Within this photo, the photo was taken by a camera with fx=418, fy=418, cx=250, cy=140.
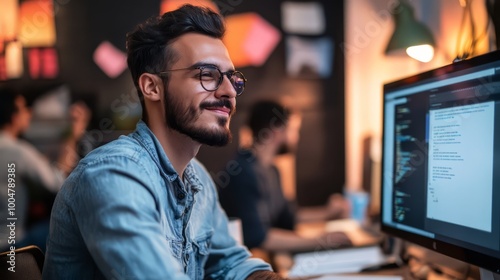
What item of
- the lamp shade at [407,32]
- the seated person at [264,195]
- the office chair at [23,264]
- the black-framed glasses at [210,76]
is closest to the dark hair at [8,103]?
the seated person at [264,195]

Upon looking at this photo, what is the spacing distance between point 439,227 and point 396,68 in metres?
2.20

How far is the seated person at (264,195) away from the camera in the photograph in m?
1.92

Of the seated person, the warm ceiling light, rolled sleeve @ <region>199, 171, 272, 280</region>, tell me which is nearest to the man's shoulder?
rolled sleeve @ <region>199, 171, 272, 280</region>

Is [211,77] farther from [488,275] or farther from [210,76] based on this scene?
[488,275]

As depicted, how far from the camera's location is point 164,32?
0.97 meters

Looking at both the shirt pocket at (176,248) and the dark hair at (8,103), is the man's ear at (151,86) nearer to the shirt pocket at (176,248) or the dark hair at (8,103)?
the shirt pocket at (176,248)

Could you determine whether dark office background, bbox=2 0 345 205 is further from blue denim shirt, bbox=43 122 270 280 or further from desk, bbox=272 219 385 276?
blue denim shirt, bbox=43 122 270 280

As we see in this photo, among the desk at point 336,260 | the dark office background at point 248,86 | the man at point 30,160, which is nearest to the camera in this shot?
the desk at point 336,260

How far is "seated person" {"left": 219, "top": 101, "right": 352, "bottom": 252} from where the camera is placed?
192 centimetres

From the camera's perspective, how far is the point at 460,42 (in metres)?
1.60

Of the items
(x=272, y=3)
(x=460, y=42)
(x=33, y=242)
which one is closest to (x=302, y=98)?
(x=272, y=3)

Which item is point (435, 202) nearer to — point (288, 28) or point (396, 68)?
Answer: point (396, 68)

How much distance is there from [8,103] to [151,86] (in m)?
1.94

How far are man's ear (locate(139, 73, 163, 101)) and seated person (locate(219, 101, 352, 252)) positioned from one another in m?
1.01
